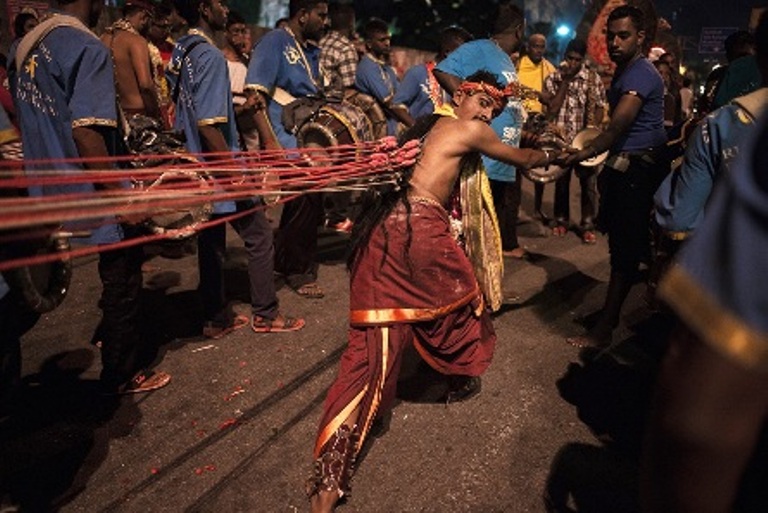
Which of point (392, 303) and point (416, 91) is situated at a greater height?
point (416, 91)

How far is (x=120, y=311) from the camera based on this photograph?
9.95 ft

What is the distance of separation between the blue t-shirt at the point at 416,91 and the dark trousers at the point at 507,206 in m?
1.55

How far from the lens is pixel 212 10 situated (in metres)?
3.50

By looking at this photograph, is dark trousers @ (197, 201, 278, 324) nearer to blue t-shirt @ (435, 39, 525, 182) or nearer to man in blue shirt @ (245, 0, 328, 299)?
man in blue shirt @ (245, 0, 328, 299)

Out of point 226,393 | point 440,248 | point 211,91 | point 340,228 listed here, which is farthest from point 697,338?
point 340,228

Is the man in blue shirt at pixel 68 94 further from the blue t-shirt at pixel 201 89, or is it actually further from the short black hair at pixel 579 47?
the short black hair at pixel 579 47

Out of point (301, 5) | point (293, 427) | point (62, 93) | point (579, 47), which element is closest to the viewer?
point (62, 93)

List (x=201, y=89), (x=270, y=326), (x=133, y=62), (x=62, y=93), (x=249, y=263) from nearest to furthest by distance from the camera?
1. (x=62, y=93)
2. (x=201, y=89)
3. (x=249, y=263)
4. (x=270, y=326)
5. (x=133, y=62)

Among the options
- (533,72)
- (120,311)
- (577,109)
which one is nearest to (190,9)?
(120,311)

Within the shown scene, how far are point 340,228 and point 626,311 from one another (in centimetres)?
354

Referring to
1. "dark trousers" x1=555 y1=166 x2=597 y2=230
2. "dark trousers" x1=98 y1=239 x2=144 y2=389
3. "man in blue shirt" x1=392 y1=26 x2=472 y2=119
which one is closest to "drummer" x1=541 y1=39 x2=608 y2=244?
"dark trousers" x1=555 y1=166 x2=597 y2=230

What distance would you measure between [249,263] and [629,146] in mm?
2828

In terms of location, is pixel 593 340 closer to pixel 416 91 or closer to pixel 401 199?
pixel 401 199

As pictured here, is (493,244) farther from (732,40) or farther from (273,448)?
(732,40)
